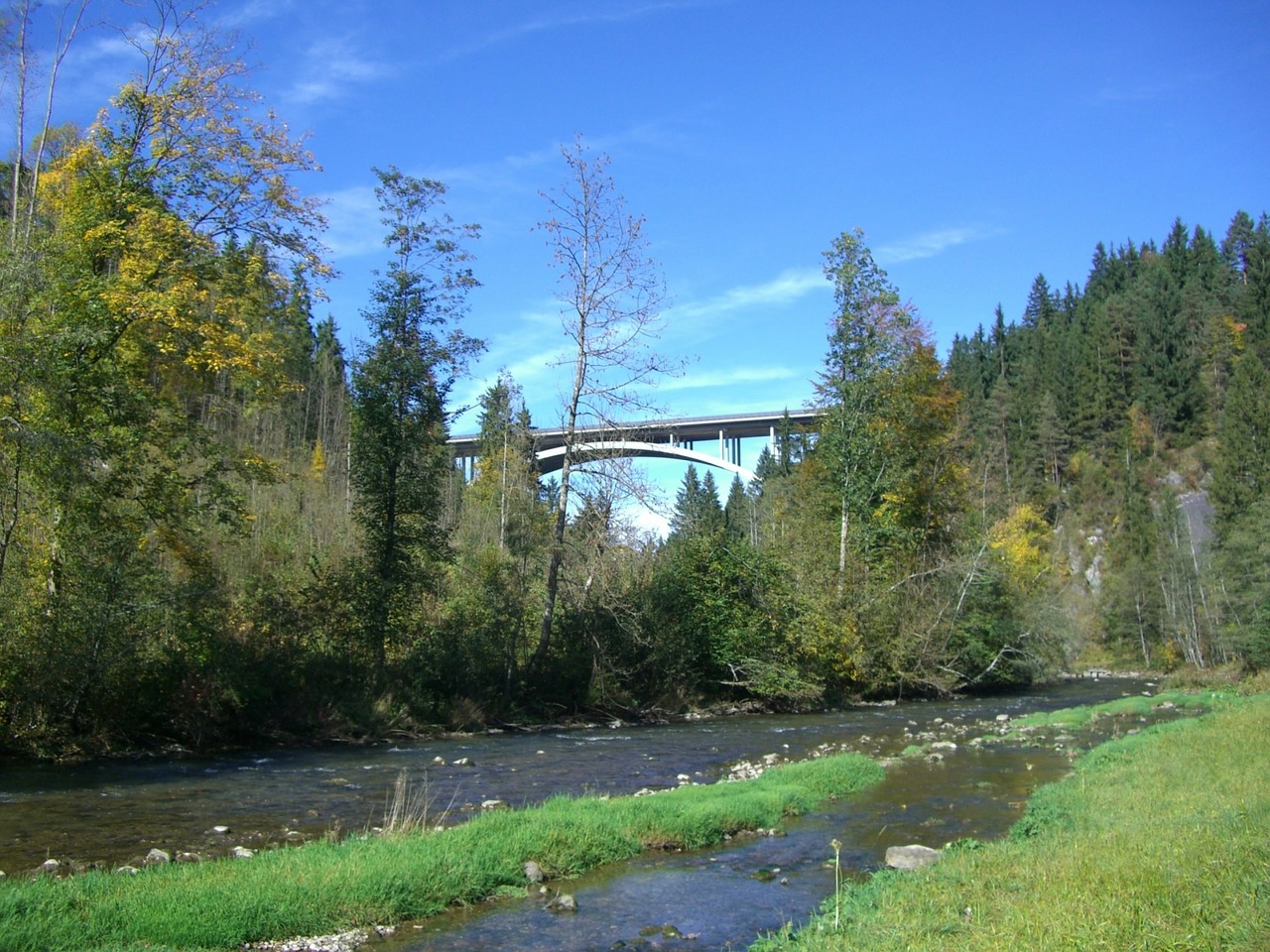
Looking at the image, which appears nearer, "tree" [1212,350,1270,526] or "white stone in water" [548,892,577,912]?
"white stone in water" [548,892,577,912]

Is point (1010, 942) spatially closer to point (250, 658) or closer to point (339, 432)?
point (250, 658)

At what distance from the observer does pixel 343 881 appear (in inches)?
328

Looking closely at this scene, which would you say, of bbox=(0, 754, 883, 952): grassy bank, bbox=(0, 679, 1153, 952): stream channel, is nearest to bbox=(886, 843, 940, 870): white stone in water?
bbox=(0, 679, 1153, 952): stream channel

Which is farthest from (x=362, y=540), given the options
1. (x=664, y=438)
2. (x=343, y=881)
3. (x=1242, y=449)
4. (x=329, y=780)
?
(x=1242, y=449)

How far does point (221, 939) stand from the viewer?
7242 millimetres

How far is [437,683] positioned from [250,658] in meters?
5.57

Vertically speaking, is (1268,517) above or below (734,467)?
below

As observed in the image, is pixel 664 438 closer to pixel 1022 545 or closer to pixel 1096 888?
pixel 1022 545

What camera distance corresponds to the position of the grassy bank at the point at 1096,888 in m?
5.78

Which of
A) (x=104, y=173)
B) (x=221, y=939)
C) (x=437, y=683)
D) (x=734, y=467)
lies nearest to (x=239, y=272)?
(x=104, y=173)

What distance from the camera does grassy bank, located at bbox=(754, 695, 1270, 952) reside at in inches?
228

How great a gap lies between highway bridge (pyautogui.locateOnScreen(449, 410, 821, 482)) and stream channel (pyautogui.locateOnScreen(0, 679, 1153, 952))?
9.08 metres

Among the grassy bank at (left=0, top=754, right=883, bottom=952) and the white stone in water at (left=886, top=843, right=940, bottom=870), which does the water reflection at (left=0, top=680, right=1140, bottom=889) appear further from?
the grassy bank at (left=0, top=754, right=883, bottom=952)

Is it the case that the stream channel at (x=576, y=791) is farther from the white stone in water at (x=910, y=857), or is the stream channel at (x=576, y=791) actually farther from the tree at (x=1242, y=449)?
the tree at (x=1242, y=449)
